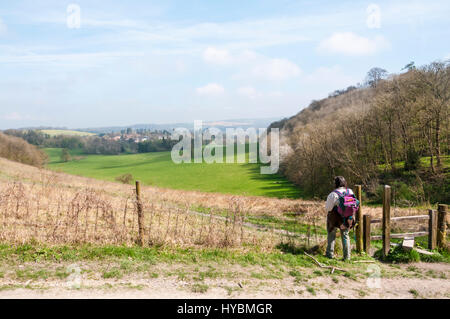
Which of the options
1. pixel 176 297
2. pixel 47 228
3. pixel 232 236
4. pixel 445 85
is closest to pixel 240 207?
pixel 232 236

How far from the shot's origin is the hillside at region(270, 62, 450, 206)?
3183 centimetres

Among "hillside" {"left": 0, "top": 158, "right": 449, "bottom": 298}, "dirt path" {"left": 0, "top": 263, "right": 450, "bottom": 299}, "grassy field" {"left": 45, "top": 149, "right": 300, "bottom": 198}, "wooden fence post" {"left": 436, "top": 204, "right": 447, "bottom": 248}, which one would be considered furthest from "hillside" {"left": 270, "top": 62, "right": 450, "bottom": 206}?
"dirt path" {"left": 0, "top": 263, "right": 450, "bottom": 299}

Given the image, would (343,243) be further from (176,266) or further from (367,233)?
(176,266)

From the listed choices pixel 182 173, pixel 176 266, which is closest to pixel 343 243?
pixel 176 266

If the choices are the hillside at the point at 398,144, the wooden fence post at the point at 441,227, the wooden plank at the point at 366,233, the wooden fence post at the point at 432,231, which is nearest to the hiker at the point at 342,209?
the wooden plank at the point at 366,233

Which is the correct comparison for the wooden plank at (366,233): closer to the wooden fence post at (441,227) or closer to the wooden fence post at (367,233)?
the wooden fence post at (367,233)

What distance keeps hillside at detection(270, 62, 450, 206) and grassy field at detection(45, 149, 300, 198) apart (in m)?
9.48

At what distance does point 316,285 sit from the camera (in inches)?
286

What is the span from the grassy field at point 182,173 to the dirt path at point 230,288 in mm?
39366

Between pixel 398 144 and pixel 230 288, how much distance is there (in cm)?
3686

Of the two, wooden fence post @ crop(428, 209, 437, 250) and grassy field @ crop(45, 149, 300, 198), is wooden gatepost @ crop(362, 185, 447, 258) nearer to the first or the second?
wooden fence post @ crop(428, 209, 437, 250)

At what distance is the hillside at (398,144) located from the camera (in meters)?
31.8

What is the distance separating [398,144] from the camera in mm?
37719
